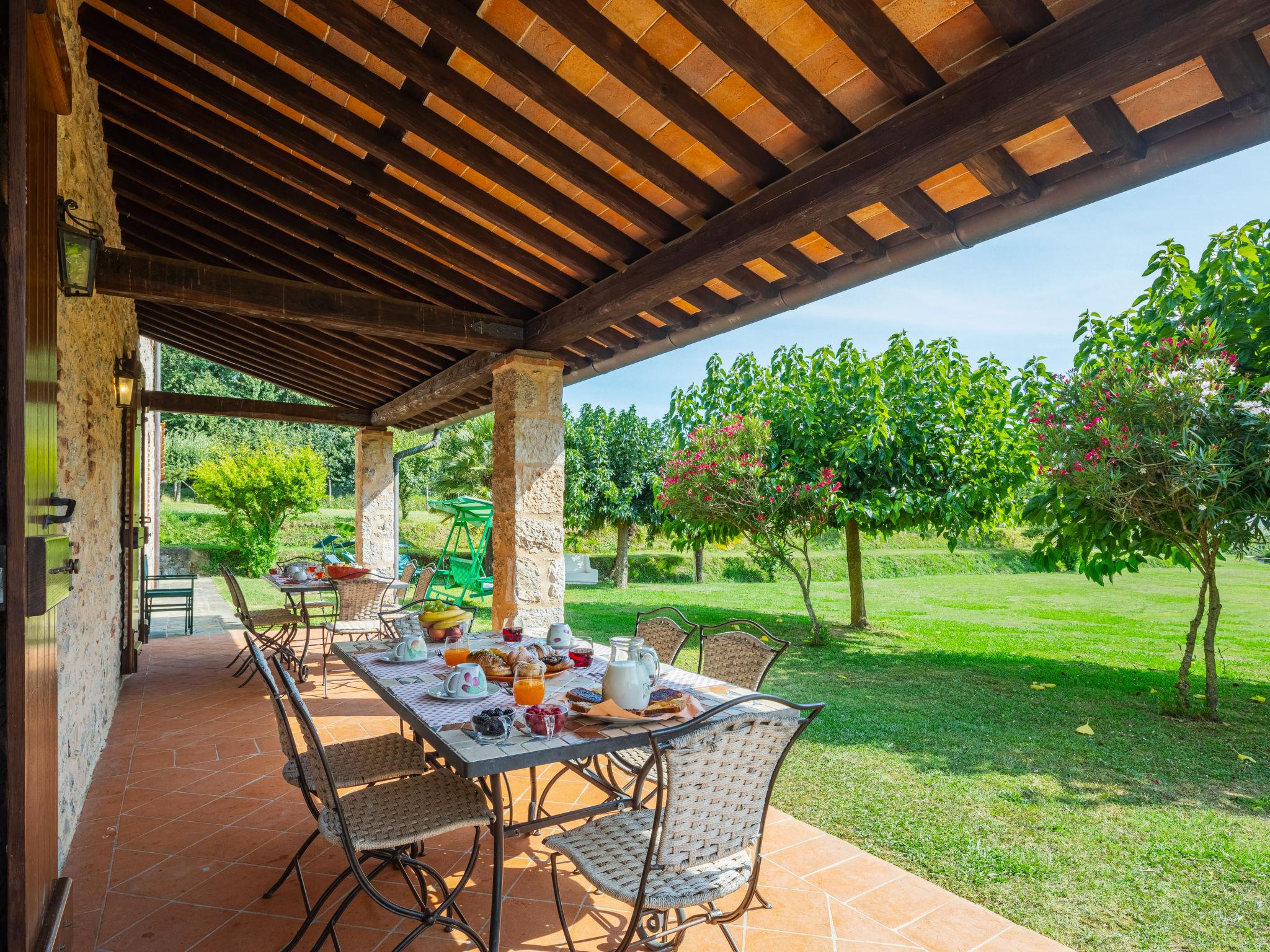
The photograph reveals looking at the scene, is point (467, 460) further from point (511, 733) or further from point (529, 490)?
point (511, 733)

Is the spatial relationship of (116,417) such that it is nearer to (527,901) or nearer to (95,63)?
(95,63)

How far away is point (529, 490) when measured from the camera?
4.68 m

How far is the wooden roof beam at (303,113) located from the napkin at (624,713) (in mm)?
2288

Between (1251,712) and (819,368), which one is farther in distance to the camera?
(819,368)

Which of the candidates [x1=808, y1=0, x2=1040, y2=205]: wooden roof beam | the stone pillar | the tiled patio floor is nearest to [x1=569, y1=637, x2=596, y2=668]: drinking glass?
the tiled patio floor

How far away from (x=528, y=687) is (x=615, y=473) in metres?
→ 15.1

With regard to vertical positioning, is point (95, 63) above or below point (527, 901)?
above

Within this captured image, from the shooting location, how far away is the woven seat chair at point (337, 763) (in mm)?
2109

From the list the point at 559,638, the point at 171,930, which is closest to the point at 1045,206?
the point at 559,638

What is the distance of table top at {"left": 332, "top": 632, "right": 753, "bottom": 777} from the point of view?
1.80 meters

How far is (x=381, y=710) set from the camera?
4746mm

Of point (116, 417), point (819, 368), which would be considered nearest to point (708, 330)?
point (116, 417)

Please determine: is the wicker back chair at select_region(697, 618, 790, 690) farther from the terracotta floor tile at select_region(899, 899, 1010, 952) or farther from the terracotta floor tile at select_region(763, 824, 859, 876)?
the terracotta floor tile at select_region(899, 899, 1010, 952)

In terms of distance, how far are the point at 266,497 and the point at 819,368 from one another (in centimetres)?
1072
